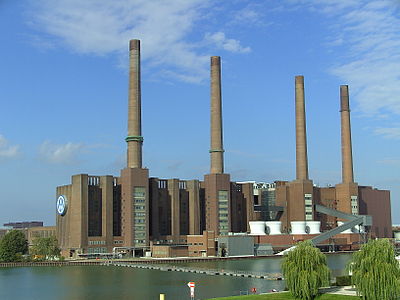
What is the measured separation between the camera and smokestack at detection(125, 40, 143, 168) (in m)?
159

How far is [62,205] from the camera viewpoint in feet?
546

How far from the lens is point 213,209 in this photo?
6767 inches

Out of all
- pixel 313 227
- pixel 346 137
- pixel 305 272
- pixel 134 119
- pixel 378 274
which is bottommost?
pixel 305 272

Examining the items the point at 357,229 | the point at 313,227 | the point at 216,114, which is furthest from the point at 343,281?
the point at 357,229

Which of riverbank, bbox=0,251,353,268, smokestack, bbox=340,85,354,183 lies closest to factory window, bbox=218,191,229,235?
riverbank, bbox=0,251,353,268

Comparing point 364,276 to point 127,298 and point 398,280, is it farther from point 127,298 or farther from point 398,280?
point 127,298

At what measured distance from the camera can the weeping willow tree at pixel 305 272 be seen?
53.2 meters

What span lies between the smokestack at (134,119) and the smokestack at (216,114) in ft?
68.8

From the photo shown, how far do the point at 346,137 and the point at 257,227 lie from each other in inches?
1674

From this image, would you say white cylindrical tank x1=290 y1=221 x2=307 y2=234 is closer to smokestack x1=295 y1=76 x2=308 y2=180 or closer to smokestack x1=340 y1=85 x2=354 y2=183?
smokestack x1=295 y1=76 x2=308 y2=180

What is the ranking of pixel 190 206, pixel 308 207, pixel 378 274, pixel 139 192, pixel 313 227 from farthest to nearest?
pixel 308 207
pixel 313 227
pixel 190 206
pixel 139 192
pixel 378 274

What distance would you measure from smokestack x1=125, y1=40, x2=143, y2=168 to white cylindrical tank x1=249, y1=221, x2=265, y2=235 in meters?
38.6

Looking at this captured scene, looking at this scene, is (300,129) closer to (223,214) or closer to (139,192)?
(223,214)

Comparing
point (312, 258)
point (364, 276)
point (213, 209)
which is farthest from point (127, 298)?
point (213, 209)
